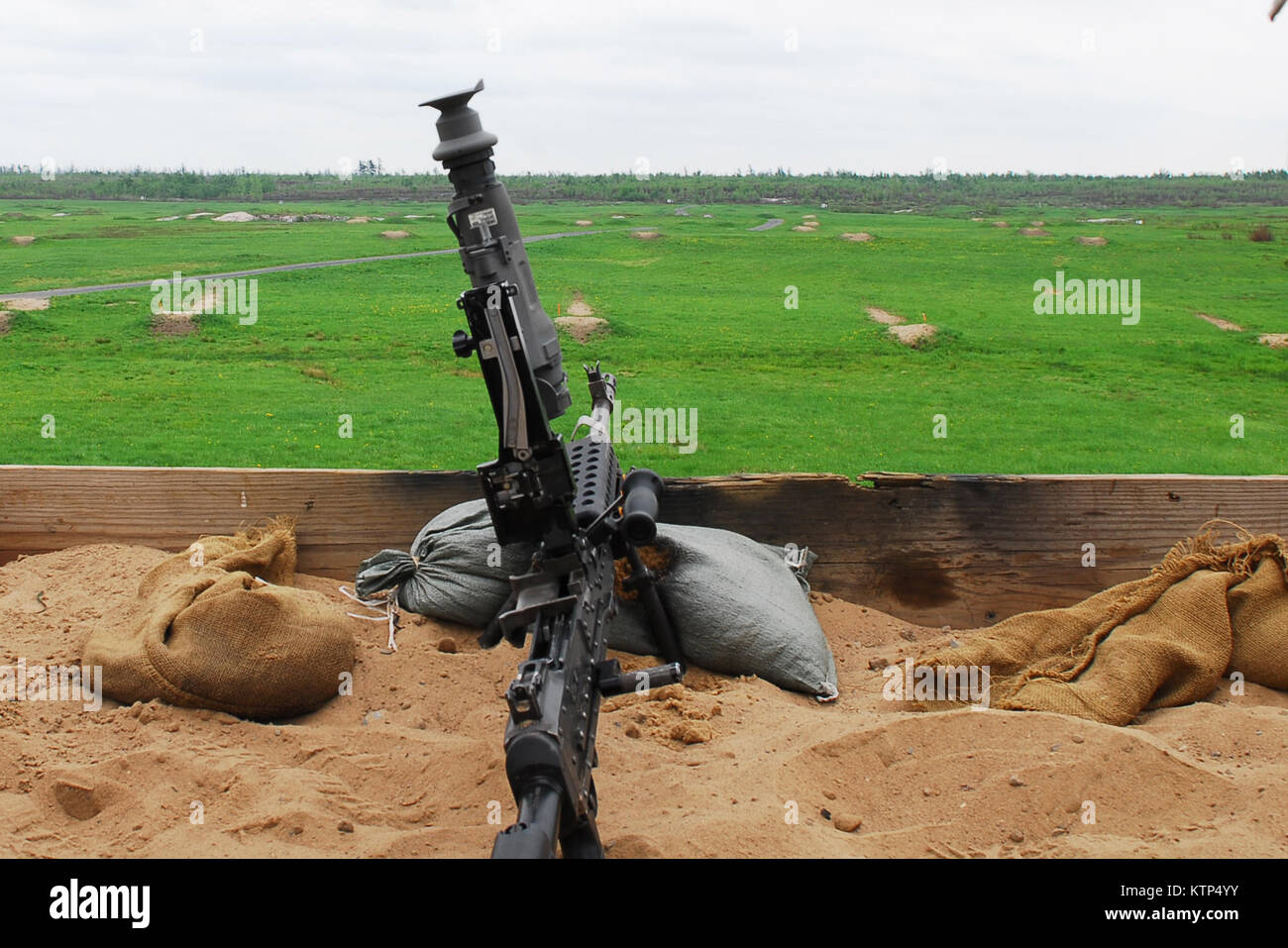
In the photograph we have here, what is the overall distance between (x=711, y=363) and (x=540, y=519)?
41.2ft

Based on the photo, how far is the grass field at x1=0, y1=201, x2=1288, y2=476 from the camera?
32.6ft

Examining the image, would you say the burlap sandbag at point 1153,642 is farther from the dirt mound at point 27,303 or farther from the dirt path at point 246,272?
the dirt path at point 246,272

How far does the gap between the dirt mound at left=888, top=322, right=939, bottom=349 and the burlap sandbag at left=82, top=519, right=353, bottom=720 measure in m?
14.7

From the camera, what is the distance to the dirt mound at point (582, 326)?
57.4 feet

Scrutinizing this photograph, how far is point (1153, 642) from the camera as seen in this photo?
440cm

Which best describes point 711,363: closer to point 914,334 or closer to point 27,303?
point 914,334

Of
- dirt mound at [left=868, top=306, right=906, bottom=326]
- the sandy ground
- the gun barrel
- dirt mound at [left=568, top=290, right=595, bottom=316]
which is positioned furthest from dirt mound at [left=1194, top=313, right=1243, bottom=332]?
the gun barrel

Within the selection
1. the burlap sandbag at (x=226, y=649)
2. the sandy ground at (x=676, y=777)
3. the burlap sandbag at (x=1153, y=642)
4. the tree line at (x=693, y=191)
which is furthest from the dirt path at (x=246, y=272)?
the tree line at (x=693, y=191)

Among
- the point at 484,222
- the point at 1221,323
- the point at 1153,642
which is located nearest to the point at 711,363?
the point at 1221,323

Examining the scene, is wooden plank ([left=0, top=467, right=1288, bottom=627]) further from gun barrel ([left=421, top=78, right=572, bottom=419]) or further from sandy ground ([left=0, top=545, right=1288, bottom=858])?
gun barrel ([left=421, top=78, right=572, bottom=419])

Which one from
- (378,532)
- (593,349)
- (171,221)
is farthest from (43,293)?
(171,221)

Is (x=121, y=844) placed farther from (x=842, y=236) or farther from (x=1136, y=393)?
(x=842, y=236)

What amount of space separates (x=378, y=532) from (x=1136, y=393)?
11422 millimetres

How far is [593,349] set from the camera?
1664cm
